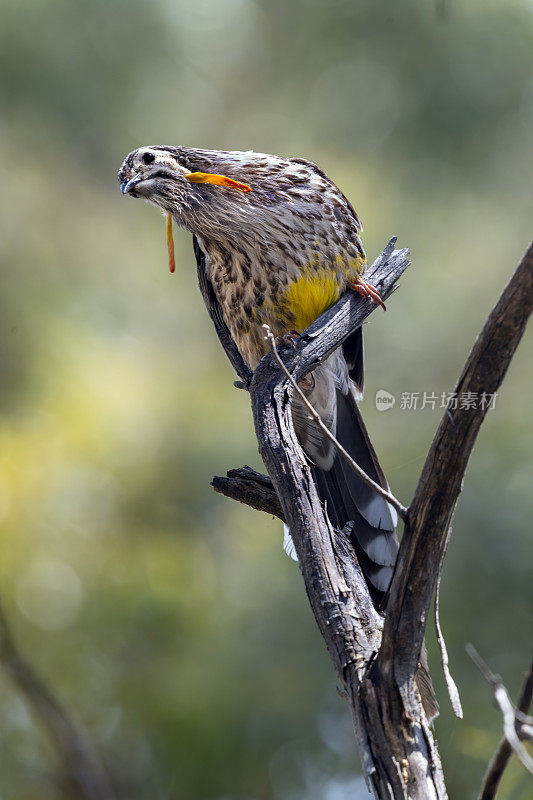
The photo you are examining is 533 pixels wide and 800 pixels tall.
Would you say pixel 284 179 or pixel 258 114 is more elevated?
pixel 258 114

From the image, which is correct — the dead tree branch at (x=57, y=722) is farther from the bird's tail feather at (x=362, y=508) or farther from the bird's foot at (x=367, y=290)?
the bird's foot at (x=367, y=290)

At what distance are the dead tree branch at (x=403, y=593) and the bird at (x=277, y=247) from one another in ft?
2.46

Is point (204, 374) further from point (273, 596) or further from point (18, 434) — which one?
point (273, 596)

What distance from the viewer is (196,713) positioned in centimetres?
539

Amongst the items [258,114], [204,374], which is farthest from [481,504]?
[258,114]

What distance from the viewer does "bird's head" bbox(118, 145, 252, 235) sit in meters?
3.08

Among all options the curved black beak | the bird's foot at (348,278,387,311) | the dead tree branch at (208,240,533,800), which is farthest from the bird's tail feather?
the curved black beak

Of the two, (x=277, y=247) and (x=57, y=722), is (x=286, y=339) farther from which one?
(x=57, y=722)

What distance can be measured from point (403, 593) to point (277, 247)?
1.60m

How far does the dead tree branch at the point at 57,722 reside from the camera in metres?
4.75

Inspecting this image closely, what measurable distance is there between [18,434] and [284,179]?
3.49 m

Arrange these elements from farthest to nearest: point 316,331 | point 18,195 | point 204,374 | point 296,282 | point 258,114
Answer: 1. point 258,114
2. point 18,195
3. point 204,374
4. point 296,282
5. point 316,331

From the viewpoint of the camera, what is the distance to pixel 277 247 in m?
3.17

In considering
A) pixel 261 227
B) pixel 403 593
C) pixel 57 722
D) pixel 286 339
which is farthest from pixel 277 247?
pixel 57 722
